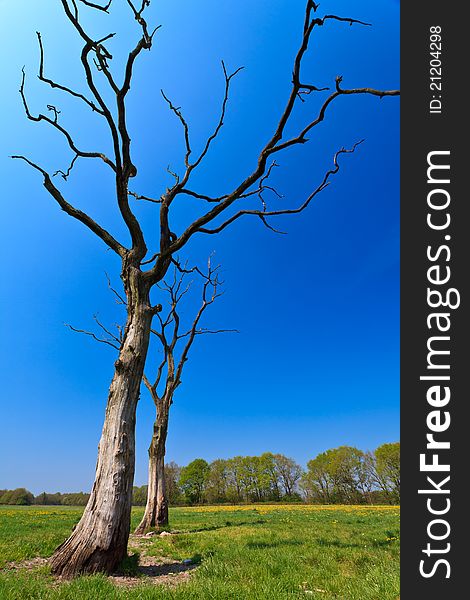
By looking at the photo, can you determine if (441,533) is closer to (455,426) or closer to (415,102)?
(455,426)

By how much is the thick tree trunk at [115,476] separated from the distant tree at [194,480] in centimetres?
7370

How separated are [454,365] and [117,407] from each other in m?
5.55

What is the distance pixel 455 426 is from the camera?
274 centimetres

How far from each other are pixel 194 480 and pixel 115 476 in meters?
75.9

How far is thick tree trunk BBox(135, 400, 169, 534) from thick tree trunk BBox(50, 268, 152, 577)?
7.64 meters

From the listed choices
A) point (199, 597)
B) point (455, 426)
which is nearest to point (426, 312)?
point (455, 426)

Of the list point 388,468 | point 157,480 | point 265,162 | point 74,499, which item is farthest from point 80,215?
point 74,499

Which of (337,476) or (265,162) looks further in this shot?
(337,476)

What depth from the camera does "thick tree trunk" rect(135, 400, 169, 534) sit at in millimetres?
12633

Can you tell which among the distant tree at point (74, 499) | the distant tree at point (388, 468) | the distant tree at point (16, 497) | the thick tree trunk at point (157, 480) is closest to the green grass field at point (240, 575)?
the thick tree trunk at point (157, 480)

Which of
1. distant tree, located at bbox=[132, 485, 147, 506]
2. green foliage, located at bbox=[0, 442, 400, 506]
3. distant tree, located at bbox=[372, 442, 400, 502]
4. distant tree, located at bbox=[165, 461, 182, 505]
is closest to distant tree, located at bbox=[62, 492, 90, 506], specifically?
green foliage, located at bbox=[0, 442, 400, 506]

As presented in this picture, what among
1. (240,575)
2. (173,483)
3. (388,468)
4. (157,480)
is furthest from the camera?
(173,483)

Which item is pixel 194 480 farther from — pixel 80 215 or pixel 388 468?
pixel 80 215

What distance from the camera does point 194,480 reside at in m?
72.9
